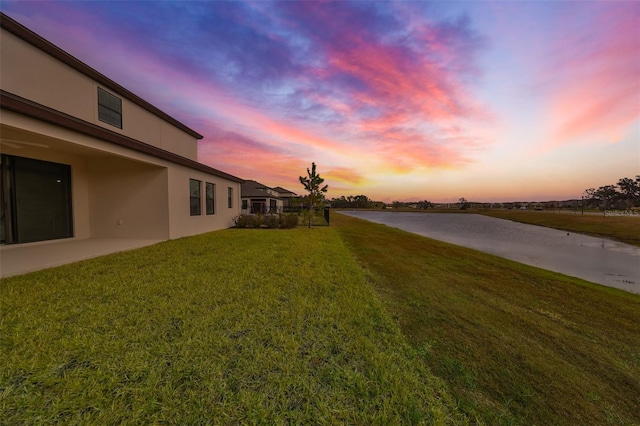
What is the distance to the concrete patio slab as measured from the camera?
516cm

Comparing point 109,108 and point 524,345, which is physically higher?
point 109,108

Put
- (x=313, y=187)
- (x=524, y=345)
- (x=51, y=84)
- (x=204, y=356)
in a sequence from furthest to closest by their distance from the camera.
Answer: (x=313, y=187) → (x=51, y=84) → (x=524, y=345) → (x=204, y=356)

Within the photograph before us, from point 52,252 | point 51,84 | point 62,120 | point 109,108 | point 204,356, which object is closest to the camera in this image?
point 204,356

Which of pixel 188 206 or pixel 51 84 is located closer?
pixel 51 84

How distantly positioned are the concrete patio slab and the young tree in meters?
10.3

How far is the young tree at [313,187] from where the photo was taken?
677 inches

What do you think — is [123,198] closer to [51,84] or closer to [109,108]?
[109,108]

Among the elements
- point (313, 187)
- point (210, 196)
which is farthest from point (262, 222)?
point (313, 187)

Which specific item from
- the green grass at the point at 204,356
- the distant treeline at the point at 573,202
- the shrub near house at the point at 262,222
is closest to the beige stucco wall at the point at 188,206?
the shrub near house at the point at 262,222

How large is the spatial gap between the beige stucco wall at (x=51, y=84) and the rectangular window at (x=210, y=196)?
11.8 ft

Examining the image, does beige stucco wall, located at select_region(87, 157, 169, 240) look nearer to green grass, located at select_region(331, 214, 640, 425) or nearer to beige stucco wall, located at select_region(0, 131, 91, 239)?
beige stucco wall, located at select_region(0, 131, 91, 239)

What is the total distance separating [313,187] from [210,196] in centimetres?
726

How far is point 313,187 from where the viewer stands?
57.3 ft

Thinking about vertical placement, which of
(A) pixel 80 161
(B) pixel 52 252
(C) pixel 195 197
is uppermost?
(A) pixel 80 161
